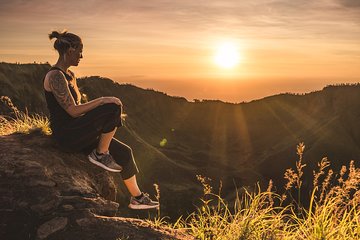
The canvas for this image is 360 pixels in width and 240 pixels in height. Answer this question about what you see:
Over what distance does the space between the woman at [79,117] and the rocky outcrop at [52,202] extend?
34cm

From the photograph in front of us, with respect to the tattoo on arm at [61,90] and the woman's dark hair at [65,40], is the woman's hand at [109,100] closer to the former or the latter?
the tattoo on arm at [61,90]

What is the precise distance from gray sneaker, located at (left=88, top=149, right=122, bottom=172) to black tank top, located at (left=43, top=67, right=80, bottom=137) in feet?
1.93

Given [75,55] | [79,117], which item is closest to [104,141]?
[79,117]

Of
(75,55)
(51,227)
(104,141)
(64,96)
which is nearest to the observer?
(51,227)

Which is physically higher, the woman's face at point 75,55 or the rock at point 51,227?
the woman's face at point 75,55

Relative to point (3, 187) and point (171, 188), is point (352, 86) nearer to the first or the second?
point (171, 188)

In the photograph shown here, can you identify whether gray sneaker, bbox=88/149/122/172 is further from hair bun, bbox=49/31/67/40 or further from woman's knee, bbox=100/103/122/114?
hair bun, bbox=49/31/67/40

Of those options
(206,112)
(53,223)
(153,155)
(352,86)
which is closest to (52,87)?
(53,223)

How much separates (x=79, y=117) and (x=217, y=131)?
107 metres

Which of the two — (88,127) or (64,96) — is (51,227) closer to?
(88,127)

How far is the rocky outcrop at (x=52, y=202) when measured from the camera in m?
4.92

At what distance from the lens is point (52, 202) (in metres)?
5.36

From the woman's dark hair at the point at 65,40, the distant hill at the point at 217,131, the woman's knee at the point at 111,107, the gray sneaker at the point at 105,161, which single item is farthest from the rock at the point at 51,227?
the distant hill at the point at 217,131

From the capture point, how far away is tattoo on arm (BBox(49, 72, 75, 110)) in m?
6.25
